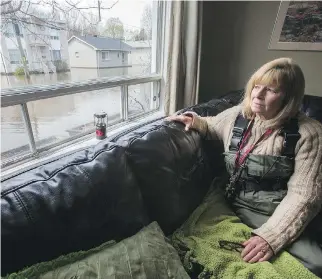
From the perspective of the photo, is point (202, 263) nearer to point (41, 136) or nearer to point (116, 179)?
point (116, 179)

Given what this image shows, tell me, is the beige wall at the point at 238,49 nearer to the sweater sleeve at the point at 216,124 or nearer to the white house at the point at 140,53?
the white house at the point at 140,53

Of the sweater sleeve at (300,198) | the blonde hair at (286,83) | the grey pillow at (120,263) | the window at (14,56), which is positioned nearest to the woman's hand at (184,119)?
the blonde hair at (286,83)

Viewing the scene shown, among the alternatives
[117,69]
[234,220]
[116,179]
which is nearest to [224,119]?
[234,220]

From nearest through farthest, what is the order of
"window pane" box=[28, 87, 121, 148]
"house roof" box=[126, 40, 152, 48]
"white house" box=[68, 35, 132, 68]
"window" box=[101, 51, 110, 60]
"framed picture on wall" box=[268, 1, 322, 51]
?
"window pane" box=[28, 87, 121, 148]
"white house" box=[68, 35, 132, 68]
"window" box=[101, 51, 110, 60]
"house roof" box=[126, 40, 152, 48]
"framed picture on wall" box=[268, 1, 322, 51]

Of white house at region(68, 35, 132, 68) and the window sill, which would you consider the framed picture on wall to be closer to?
white house at region(68, 35, 132, 68)

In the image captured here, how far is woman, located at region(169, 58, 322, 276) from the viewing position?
0.89 m

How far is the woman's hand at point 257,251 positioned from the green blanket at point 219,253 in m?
0.02

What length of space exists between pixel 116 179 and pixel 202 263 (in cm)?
42

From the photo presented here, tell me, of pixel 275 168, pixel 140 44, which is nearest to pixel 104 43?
pixel 140 44

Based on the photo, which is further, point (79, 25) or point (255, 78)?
point (79, 25)

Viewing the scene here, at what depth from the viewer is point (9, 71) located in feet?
3.74

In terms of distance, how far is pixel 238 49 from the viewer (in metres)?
2.42

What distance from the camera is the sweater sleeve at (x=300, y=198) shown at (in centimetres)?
89

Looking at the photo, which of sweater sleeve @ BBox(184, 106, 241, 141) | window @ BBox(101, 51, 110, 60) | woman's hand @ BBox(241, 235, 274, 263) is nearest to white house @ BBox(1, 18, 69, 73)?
window @ BBox(101, 51, 110, 60)
